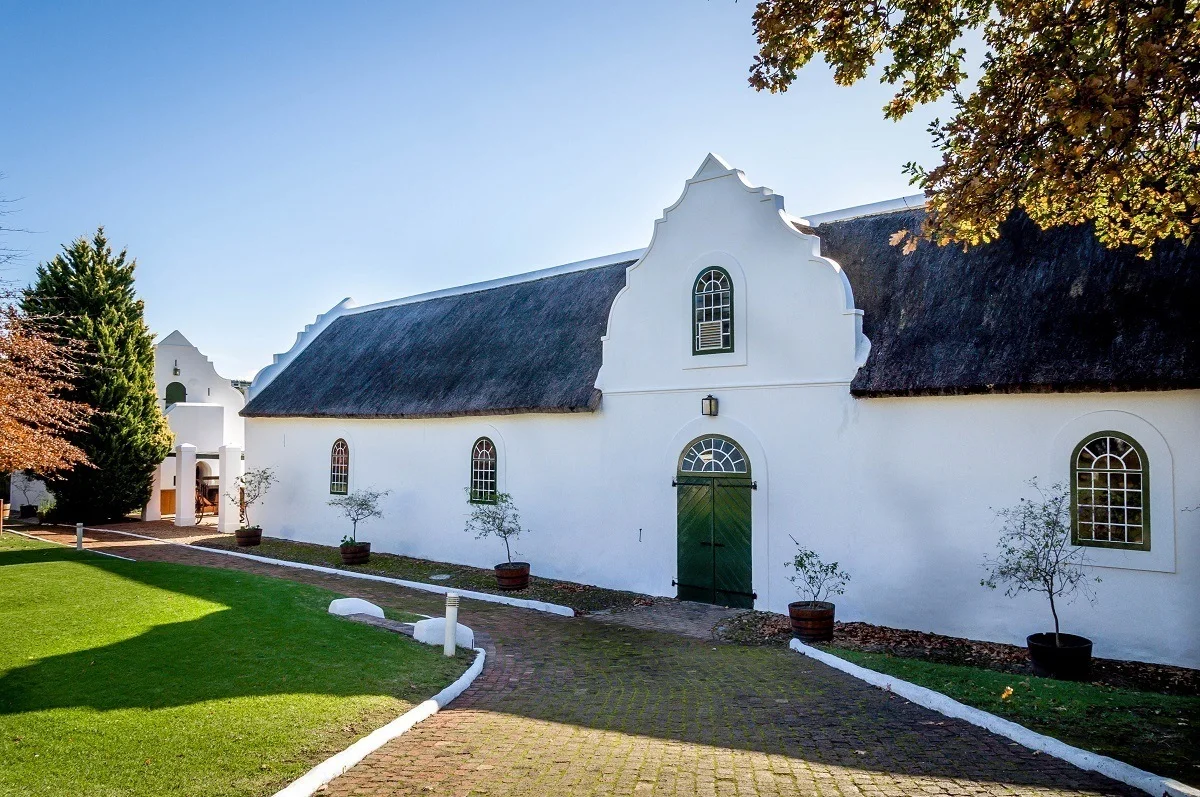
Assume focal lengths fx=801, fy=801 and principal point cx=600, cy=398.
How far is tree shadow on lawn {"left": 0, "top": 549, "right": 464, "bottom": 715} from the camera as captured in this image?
7.71 meters

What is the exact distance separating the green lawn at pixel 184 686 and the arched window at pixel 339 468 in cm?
947

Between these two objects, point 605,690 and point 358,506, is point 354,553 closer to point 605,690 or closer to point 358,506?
point 358,506

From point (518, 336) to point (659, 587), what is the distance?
7.64 metres

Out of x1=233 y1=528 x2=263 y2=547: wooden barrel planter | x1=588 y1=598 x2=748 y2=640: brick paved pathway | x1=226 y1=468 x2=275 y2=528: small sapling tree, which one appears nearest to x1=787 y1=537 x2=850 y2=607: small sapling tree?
x1=588 y1=598 x2=748 y2=640: brick paved pathway

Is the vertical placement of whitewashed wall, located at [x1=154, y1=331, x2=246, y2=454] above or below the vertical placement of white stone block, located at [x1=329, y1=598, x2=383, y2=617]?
above

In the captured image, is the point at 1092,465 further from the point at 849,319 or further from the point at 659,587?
the point at 659,587

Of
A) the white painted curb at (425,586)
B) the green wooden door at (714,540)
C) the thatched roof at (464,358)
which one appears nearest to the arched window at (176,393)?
the thatched roof at (464,358)

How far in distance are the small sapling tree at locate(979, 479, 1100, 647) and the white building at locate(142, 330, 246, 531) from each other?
79.9 ft

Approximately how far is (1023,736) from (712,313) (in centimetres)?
947

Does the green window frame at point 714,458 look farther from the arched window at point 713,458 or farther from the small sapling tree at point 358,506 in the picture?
the small sapling tree at point 358,506

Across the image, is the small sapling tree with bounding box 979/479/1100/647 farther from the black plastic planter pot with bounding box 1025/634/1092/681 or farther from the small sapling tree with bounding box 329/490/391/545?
the small sapling tree with bounding box 329/490/391/545

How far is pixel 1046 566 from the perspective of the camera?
10805mm

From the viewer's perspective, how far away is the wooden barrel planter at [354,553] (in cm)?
1941

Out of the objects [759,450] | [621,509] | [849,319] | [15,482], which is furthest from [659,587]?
[15,482]
